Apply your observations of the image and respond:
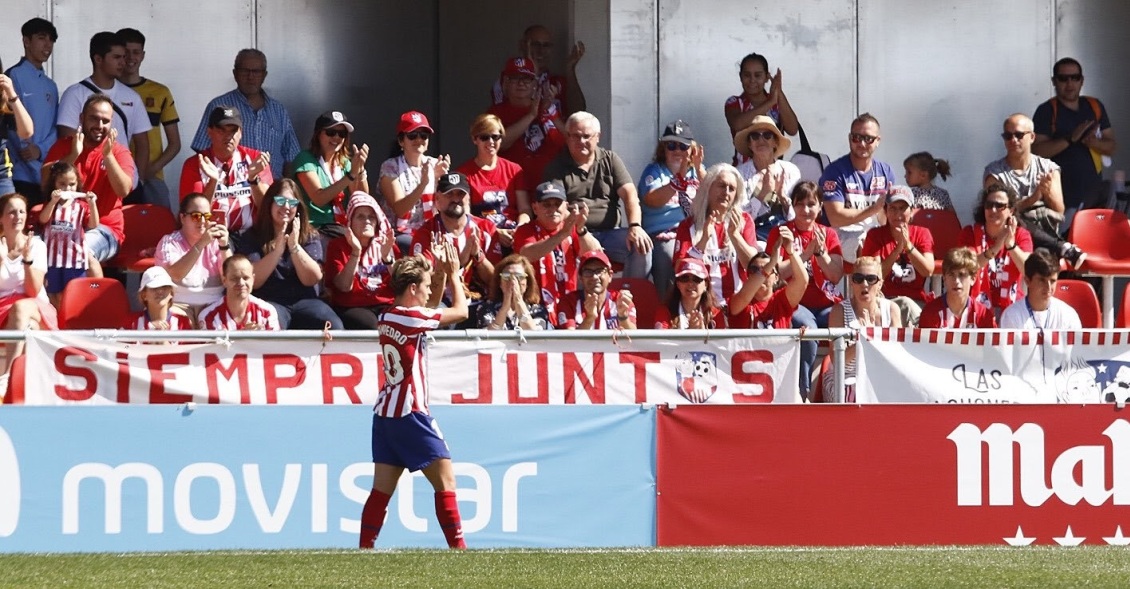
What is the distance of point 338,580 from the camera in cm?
639

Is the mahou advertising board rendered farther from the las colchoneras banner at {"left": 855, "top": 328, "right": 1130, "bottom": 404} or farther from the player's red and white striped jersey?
the player's red and white striped jersey

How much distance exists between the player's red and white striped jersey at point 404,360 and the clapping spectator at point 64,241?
339 cm

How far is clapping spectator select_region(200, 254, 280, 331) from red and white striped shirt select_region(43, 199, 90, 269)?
117cm

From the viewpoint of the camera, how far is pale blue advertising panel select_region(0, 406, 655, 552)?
28.7ft

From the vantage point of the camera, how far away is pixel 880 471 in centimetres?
909

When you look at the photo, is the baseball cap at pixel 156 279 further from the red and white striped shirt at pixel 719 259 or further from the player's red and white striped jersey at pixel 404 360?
the red and white striped shirt at pixel 719 259

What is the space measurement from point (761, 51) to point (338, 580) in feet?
27.1

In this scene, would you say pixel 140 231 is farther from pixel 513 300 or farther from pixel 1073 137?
pixel 1073 137

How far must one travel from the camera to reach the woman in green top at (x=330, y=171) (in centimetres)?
1112

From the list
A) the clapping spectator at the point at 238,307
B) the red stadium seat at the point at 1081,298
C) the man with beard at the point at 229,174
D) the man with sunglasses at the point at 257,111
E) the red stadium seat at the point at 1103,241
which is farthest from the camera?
the man with sunglasses at the point at 257,111

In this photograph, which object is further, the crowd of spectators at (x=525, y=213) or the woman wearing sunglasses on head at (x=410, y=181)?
the woman wearing sunglasses on head at (x=410, y=181)

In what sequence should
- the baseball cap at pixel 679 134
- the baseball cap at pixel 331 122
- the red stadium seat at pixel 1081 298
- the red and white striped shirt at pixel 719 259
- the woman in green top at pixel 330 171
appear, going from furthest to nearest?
the baseball cap at pixel 679 134, the baseball cap at pixel 331 122, the woman in green top at pixel 330 171, the red stadium seat at pixel 1081 298, the red and white striped shirt at pixel 719 259

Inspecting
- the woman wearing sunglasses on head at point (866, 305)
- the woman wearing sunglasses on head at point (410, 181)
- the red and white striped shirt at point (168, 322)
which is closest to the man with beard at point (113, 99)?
the woman wearing sunglasses on head at point (410, 181)

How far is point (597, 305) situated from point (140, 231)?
347cm
